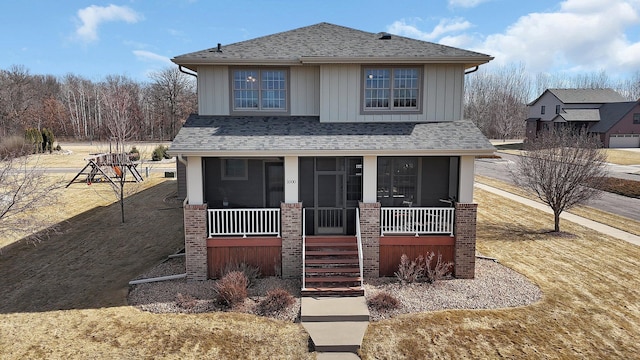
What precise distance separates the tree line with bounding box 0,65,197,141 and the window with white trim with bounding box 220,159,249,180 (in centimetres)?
4997

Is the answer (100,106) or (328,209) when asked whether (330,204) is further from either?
(100,106)

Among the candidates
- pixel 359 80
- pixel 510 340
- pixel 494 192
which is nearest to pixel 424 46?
pixel 359 80

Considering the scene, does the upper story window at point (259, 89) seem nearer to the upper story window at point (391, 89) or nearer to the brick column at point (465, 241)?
the upper story window at point (391, 89)

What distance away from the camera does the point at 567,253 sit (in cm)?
1407

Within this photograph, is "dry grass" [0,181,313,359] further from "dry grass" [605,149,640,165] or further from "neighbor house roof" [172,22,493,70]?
"dry grass" [605,149,640,165]

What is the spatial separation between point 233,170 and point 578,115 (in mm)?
59364

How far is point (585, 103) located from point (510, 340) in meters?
63.8

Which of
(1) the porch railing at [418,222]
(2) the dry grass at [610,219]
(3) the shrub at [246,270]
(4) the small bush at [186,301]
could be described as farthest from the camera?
(2) the dry grass at [610,219]

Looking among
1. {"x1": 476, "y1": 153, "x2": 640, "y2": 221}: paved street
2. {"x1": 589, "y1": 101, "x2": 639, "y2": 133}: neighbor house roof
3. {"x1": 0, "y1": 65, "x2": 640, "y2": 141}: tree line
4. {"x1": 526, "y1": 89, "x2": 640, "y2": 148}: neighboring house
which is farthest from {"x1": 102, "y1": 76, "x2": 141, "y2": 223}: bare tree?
{"x1": 589, "y1": 101, "x2": 639, "y2": 133}: neighbor house roof

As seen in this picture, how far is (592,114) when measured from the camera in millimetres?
56750

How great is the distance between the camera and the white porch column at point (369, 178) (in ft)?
37.7

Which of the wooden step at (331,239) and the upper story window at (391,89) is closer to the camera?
the wooden step at (331,239)

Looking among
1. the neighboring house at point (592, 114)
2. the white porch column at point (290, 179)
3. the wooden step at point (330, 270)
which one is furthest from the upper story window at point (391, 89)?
the neighboring house at point (592, 114)

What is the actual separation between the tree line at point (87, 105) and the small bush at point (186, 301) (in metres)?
53.2
